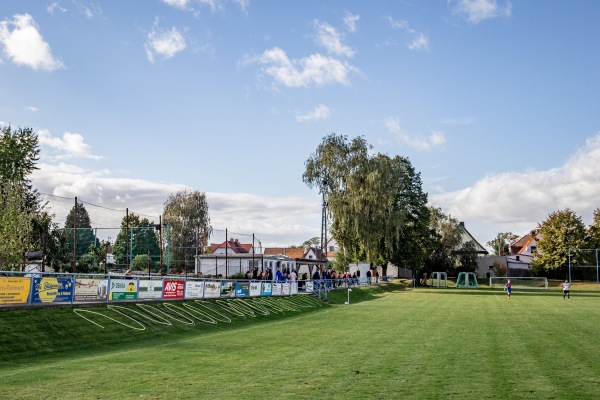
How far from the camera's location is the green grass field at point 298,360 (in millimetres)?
10852

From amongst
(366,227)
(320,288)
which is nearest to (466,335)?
(320,288)

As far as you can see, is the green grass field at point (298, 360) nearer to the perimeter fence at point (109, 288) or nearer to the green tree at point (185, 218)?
the perimeter fence at point (109, 288)

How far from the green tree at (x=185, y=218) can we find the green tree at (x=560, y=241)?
168 ft

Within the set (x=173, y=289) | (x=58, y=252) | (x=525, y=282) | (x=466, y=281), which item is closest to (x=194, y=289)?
(x=173, y=289)

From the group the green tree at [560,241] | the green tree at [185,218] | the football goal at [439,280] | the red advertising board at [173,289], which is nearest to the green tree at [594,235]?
the green tree at [560,241]

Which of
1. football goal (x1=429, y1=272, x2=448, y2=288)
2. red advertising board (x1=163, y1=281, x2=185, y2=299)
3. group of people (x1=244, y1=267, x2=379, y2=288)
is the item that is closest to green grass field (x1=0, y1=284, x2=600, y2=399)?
red advertising board (x1=163, y1=281, x2=185, y2=299)

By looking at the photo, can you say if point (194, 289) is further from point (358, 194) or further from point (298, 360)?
point (358, 194)

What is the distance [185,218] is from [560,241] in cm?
5631

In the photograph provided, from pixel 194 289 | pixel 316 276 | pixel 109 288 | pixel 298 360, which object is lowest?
pixel 298 360

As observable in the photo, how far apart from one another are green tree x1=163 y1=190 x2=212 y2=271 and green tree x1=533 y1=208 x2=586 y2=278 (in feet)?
168

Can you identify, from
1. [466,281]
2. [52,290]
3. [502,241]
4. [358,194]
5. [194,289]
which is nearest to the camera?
[52,290]

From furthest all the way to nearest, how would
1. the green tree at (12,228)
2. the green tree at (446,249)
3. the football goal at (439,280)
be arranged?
the green tree at (446,249) < the football goal at (439,280) < the green tree at (12,228)

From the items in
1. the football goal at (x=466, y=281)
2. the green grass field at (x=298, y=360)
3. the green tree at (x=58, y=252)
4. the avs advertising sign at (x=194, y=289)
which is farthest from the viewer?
the football goal at (x=466, y=281)

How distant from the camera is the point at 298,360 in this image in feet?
47.9
